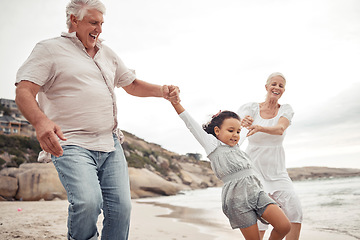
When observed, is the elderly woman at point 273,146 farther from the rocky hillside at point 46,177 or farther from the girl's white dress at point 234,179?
the rocky hillside at point 46,177

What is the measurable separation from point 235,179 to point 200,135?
0.54 meters

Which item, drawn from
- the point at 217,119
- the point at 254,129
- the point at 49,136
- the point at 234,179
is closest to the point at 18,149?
the point at 217,119

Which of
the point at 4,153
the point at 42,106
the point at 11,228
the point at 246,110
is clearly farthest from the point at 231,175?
the point at 4,153

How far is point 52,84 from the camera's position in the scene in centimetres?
252

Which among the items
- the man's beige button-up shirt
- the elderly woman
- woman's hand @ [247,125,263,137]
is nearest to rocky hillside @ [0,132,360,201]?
the elderly woman

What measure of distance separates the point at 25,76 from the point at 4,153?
2049 centimetres

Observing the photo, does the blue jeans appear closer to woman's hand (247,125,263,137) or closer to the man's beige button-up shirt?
the man's beige button-up shirt

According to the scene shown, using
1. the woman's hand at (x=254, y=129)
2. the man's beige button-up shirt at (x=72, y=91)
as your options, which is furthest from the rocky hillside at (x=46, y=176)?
the man's beige button-up shirt at (x=72, y=91)

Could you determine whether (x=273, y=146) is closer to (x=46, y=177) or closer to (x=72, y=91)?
(x=72, y=91)

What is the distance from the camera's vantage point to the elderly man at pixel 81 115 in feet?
7.49

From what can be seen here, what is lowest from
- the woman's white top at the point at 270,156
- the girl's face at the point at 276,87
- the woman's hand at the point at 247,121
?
the woman's white top at the point at 270,156

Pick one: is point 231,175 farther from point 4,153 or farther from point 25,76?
point 4,153

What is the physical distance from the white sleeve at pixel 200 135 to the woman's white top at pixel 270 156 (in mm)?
709

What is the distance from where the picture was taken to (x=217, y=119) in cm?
344
